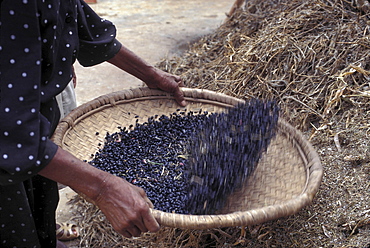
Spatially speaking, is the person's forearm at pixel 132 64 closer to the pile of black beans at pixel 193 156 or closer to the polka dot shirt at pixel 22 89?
the pile of black beans at pixel 193 156

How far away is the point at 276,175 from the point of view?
4.64ft

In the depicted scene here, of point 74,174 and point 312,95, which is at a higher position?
point 74,174

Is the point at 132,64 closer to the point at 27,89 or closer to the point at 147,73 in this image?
the point at 147,73

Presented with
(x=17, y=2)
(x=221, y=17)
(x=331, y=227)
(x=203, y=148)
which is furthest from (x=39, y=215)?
(x=221, y=17)

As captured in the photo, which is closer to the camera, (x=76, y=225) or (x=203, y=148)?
(x=203, y=148)

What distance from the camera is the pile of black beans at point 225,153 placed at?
1.21m

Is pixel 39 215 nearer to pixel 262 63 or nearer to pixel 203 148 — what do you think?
pixel 203 148

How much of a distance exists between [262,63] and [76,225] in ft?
4.11

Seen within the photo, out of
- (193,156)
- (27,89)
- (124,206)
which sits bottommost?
(193,156)

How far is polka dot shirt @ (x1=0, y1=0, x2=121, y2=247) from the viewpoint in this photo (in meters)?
0.80

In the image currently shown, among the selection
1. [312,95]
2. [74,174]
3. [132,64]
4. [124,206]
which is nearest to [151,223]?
[124,206]

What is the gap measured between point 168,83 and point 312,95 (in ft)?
2.40

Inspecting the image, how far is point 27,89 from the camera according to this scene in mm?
819

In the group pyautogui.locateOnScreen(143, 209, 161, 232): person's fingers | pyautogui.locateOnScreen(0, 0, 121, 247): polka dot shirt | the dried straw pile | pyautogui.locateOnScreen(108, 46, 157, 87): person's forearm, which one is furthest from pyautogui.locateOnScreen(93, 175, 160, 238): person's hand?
pyautogui.locateOnScreen(108, 46, 157, 87): person's forearm
